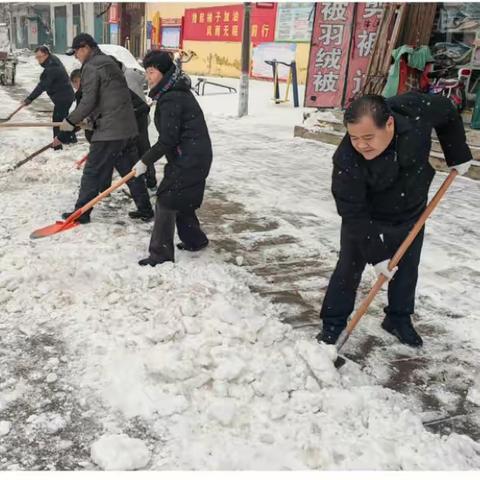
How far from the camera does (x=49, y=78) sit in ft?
26.6

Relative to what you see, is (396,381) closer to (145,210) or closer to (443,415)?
(443,415)

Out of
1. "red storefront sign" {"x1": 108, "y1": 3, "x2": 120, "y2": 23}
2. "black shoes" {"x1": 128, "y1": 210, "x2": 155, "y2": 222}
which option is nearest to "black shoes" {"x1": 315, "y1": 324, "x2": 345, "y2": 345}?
"black shoes" {"x1": 128, "y1": 210, "x2": 155, "y2": 222}

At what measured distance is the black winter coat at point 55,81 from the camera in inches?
317

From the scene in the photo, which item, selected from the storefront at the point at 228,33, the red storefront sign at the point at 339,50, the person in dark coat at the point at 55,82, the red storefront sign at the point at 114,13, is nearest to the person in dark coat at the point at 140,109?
the person in dark coat at the point at 55,82

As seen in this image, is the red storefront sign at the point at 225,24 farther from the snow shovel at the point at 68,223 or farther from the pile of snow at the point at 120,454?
the pile of snow at the point at 120,454

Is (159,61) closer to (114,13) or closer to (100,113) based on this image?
(100,113)

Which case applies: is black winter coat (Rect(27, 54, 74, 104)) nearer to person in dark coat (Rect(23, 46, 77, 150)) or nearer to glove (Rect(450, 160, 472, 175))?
person in dark coat (Rect(23, 46, 77, 150))

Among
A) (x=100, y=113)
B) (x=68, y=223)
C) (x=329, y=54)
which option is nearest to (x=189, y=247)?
(x=68, y=223)

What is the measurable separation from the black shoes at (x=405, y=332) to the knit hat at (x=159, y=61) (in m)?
2.36

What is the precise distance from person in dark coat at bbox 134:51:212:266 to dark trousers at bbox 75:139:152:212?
2.94ft

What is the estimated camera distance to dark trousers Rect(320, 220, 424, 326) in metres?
2.94

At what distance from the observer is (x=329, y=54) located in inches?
384

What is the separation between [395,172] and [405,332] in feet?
3.70

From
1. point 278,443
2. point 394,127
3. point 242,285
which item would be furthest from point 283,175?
point 278,443
